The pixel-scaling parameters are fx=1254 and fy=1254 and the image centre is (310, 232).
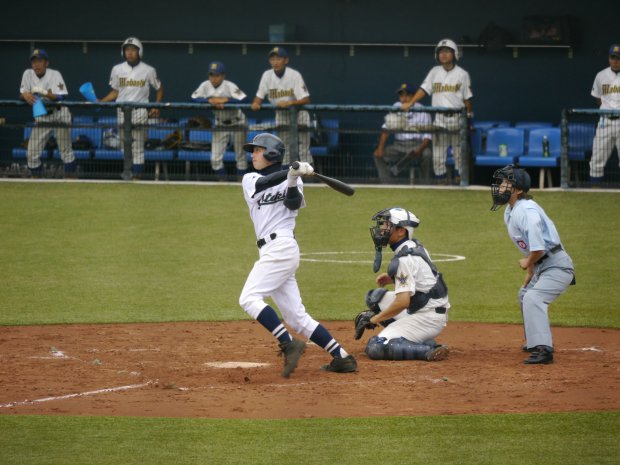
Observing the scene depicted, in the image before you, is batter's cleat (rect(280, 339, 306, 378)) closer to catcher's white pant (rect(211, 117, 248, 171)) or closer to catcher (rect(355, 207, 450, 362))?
catcher (rect(355, 207, 450, 362))

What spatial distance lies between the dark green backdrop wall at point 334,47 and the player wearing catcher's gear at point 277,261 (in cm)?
1179

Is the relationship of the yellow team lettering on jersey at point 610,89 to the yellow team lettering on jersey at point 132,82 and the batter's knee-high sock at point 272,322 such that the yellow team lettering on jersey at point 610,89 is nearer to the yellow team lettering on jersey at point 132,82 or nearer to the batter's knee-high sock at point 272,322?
the yellow team lettering on jersey at point 132,82

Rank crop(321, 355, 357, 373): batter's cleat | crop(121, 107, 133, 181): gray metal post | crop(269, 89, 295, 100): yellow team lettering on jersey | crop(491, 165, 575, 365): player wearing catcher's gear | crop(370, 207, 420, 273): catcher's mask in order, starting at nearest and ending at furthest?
crop(321, 355, 357, 373): batter's cleat, crop(491, 165, 575, 365): player wearing catcher's gear, crop(370, 207, 420, 273): catcher's mask, crop(121, 107, 133, 181): gray metal post, crop(269, 89, 295, 100): yellow team lettering on jersey

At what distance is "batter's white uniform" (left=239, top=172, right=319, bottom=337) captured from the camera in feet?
26.0

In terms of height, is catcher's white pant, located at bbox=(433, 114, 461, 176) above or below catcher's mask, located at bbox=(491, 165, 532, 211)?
above

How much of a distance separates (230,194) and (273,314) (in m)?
8.77

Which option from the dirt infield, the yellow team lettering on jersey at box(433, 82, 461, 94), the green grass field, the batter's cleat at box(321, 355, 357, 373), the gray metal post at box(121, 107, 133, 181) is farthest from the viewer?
the gray metal post at box(121, 107, 133, 181)

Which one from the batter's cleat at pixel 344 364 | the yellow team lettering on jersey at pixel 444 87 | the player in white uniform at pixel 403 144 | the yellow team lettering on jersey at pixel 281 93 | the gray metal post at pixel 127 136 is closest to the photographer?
the batter's cleat at pixel 344 364

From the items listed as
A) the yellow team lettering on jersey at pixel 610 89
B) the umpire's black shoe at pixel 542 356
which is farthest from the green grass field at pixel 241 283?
the yellow team lettering on jersey at pixel 610 89

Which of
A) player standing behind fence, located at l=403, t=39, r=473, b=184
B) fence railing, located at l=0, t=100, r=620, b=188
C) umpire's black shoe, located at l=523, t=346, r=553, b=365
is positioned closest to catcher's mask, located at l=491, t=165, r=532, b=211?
umpire's black shoe, located at l=523, t=346, r=553, b=365

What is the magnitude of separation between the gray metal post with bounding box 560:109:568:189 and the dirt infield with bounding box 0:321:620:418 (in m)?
6.72

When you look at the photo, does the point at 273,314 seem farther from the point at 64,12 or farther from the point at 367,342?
the point at 64,12

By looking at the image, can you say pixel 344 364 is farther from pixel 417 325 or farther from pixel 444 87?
pixel 444 87

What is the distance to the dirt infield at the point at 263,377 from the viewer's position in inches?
281
